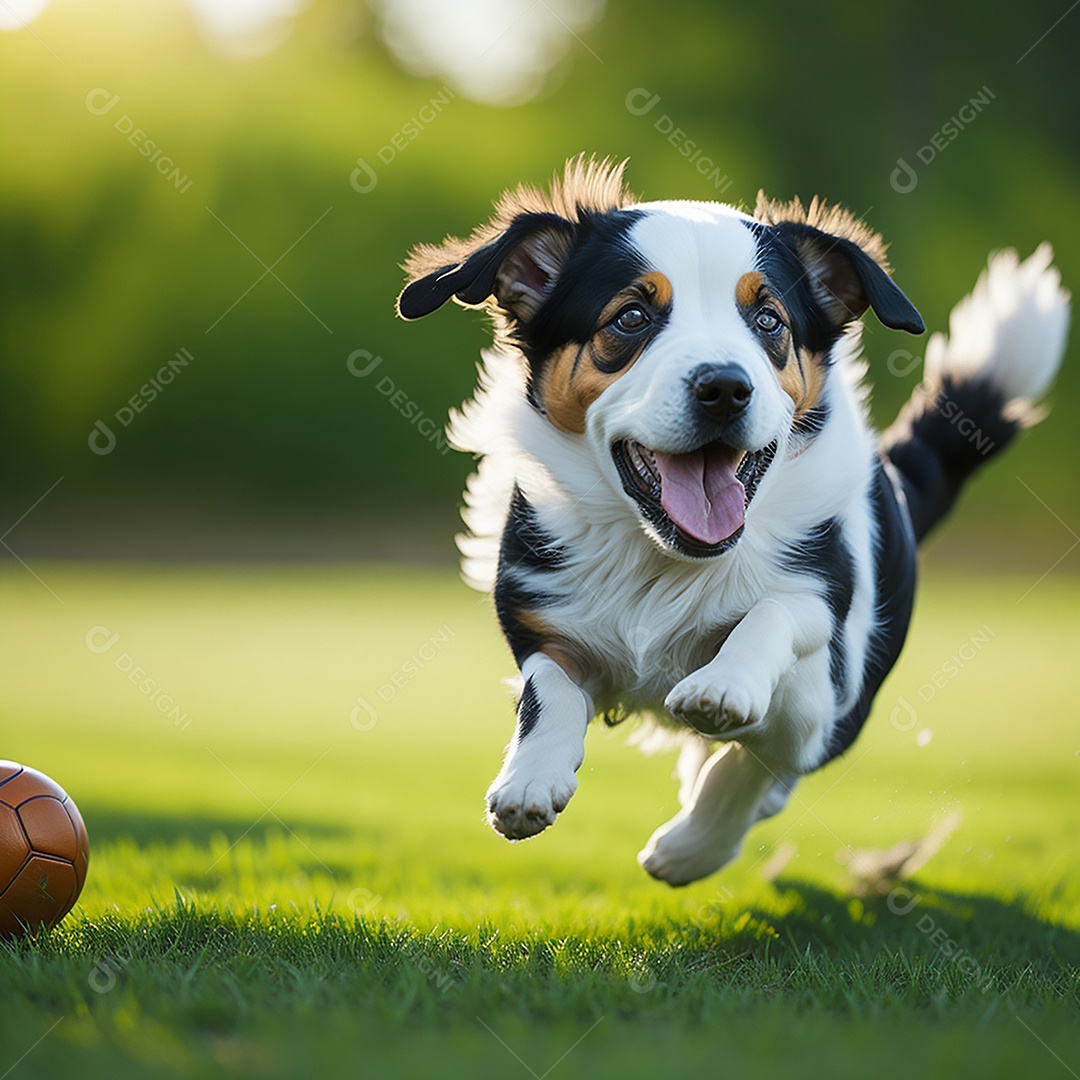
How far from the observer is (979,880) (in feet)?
16.3

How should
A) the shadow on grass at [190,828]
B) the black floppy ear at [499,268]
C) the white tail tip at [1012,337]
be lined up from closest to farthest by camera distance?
1. the black floppy ear at [499,268]
2. the white tail tip at [1012,337]
3. the shadow on grass at [190,828]

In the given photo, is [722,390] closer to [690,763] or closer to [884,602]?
[884,602]

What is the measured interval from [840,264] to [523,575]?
4.31 feet

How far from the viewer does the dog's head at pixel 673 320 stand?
342cm

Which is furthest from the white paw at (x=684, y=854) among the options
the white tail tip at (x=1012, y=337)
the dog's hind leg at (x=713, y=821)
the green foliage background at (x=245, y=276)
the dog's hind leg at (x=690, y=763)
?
the green foliage background at (x=245, y=276)

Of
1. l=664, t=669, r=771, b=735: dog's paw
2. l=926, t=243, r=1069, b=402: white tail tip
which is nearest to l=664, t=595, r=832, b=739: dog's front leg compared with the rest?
l=664, t=669, r=771, b=735: dog's paw

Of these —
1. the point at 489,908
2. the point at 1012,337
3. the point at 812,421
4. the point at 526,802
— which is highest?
the point at 1012,337

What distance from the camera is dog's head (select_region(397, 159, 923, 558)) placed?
342 centimetres

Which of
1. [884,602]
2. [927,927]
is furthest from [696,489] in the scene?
[927,927]

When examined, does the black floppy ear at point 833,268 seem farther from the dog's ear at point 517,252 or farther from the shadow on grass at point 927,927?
the shadow on grass at point 927,927

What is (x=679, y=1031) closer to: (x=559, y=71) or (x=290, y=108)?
(x=290, y=108)

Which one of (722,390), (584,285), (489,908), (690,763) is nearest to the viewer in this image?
(722,390)

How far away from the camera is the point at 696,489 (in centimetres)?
351

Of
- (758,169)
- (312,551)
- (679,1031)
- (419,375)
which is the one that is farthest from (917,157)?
(679,1031)
